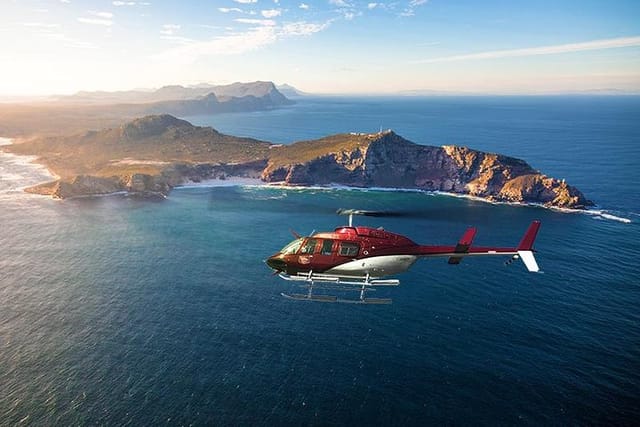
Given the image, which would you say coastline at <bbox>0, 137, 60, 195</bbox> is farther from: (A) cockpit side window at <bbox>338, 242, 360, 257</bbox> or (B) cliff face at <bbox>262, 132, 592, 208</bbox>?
(A) cockpit side window at <bbox>338, 242, 360, 257</bbox>

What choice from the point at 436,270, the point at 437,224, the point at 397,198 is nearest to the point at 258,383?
the point at 436,270

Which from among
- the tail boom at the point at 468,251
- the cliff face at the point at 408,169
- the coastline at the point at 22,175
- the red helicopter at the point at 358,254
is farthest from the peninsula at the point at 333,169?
the red helicopter at the point at 358,254

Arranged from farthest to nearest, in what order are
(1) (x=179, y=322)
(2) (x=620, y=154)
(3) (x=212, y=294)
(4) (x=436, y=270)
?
(2) (x=620, y=154) → (4) (x=436, y=270) → (3) (x=212, y=294) → (1) (x=179, y=322)

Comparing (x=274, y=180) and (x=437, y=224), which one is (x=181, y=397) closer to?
(x=437, y=224)

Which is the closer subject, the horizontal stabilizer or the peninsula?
the horizontal stabilizer

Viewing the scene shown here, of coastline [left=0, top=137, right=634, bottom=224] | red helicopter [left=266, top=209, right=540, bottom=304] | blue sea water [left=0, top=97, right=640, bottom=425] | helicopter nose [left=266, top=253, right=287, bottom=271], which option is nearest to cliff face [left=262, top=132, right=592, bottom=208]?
coastline [left=0, top=137, right=634, bottom=224]

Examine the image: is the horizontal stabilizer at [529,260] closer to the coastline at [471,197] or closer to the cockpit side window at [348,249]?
the cockpit side window at [348,249]

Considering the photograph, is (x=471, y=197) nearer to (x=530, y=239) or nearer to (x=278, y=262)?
(x=530, y=239)
